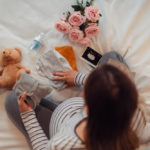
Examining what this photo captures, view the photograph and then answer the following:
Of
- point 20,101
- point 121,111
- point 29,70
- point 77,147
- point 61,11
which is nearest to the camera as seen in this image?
point 121,111

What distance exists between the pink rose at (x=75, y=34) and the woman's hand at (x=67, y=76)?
188mm

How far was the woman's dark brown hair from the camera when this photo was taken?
0.47 m

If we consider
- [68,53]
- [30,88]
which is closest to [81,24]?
[68,53]

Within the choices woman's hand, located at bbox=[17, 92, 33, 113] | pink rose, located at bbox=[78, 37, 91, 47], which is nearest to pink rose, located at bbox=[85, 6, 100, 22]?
pink rose, located at bbox=[78, 37, 91, 47]

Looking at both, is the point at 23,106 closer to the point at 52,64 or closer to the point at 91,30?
the point at 52,64

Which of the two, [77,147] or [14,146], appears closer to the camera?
[77,147]

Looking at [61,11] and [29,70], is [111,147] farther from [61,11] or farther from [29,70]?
[61,11]

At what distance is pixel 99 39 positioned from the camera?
1.12 meters

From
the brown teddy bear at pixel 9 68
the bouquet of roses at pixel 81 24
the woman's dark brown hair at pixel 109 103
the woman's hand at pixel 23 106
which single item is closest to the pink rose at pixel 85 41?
the bouquet of roses at pixel 81 24

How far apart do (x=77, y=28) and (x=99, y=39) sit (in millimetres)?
136

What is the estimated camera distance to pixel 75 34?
106 centimetres

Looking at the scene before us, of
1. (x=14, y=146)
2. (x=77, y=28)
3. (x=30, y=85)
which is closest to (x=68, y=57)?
(x=77, y=28)

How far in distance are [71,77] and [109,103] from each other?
20.9 inches

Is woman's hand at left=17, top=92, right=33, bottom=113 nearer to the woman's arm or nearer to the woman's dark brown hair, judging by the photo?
the woman's arm
